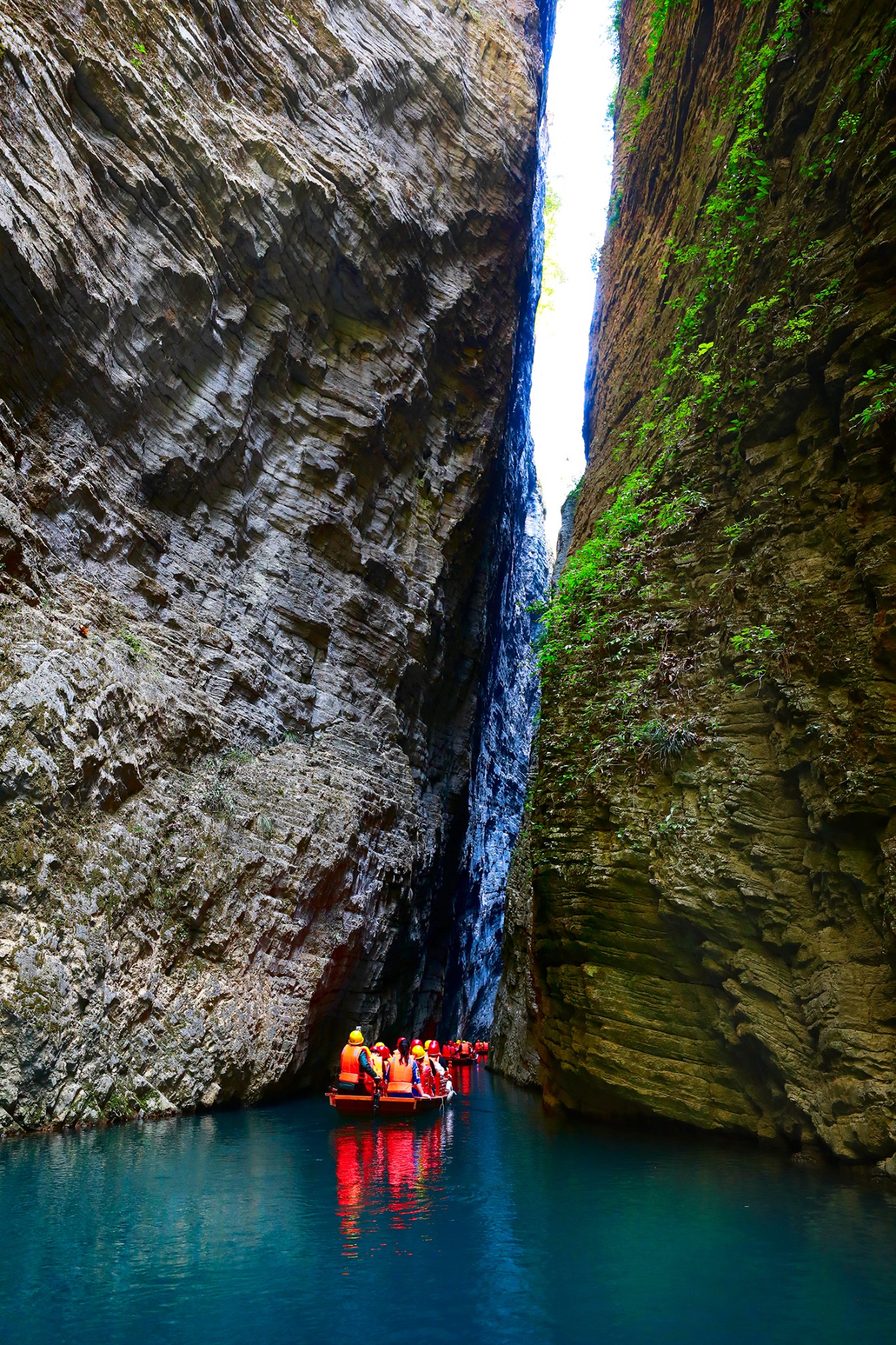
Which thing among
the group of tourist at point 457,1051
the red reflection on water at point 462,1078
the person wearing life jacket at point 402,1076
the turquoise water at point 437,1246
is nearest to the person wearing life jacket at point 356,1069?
the person wearing life jacket at point 402,1076

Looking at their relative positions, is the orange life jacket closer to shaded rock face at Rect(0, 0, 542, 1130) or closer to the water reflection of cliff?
the water reflection of cliff

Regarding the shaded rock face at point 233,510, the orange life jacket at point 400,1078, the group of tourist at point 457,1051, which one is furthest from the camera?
the group of tourist at point 457,1051

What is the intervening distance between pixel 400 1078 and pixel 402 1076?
0.04 meters

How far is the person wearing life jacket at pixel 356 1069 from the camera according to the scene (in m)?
13.2

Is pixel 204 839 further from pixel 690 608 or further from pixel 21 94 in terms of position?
pixel 21 94

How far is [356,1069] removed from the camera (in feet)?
43.9

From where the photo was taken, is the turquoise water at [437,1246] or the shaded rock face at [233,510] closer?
the turquoise water at [437,1246]

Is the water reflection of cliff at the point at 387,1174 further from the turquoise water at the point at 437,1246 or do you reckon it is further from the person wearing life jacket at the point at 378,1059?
the person wearing life jacket at the point at 378,1059

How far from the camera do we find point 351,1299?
4930mm

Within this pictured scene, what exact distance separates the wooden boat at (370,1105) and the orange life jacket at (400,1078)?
0.30 feet

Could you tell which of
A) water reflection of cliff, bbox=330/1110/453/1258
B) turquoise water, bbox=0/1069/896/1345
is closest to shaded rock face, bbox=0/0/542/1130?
water reflection of cliff, bbox=330/1110/453/1258

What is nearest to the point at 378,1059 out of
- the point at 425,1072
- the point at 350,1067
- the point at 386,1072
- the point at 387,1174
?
the point at 386,1072

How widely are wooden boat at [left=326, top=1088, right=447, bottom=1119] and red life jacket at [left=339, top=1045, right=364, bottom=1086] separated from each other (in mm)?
129

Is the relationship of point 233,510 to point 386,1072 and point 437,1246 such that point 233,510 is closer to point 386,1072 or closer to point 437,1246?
point 386,1072
